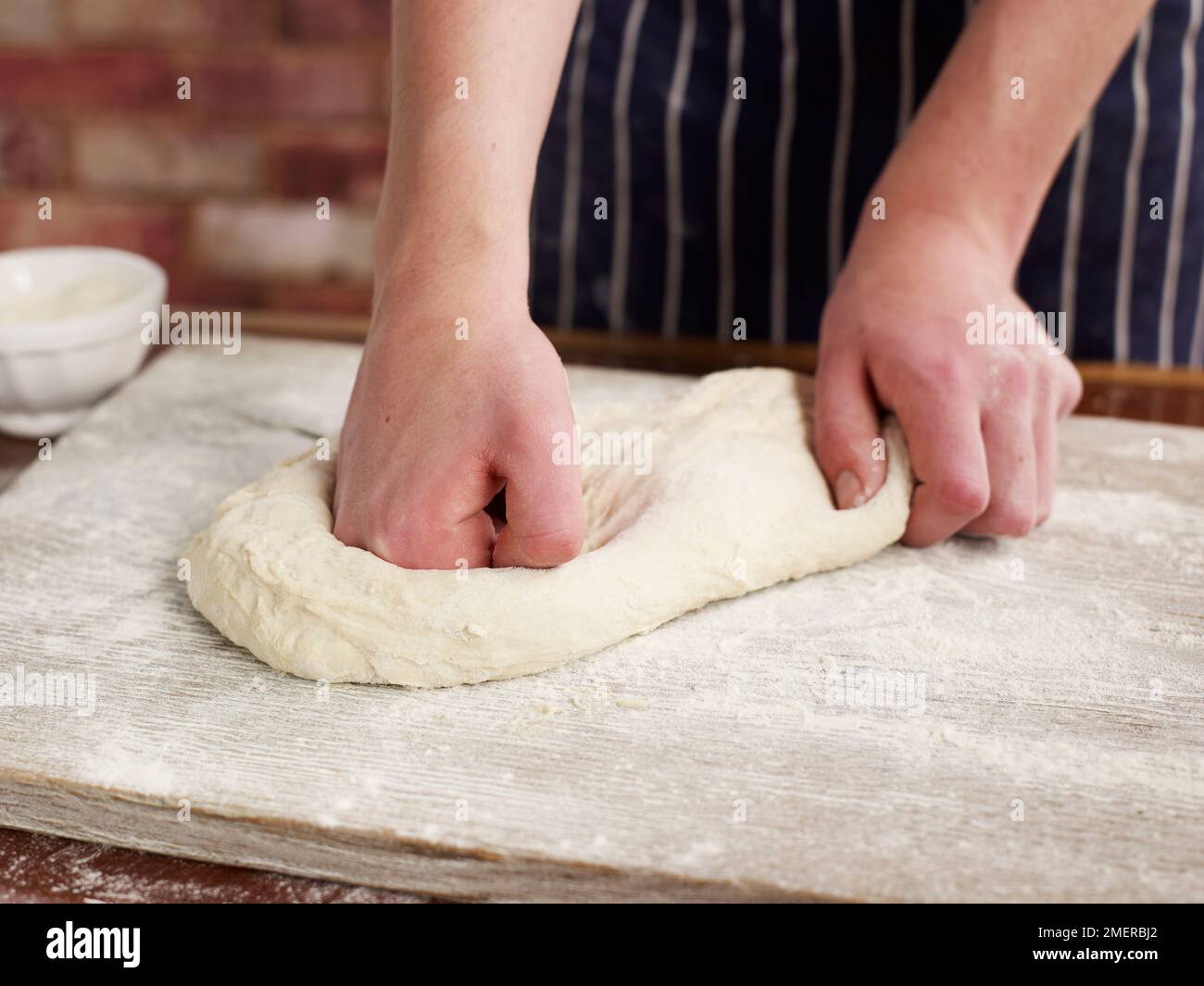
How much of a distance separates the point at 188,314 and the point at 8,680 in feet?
3.42

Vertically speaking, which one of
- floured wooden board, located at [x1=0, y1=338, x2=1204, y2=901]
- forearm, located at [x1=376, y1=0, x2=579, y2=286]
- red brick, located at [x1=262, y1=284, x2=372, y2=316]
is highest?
forearm, located at [x1=376, y1=0, x2=579, y2=286]

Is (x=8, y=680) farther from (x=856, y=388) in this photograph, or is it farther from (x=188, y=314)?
(x=188, y=314)

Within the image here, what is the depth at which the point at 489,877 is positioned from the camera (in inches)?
33.5

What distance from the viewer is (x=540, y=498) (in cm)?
100

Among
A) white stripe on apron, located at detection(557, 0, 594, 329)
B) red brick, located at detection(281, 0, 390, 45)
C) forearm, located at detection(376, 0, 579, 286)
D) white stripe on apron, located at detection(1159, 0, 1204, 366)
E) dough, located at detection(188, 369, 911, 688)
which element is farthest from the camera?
red brick, located at detection(281, 0, 390, 45)

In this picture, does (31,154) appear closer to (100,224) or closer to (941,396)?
(100,224)

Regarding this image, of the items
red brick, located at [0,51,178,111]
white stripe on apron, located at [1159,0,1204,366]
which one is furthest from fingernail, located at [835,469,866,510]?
red brick, located at [0,51,178,111]

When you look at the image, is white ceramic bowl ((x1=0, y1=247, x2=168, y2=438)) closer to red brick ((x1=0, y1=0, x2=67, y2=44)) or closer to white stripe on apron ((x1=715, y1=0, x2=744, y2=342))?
white stripe on apron ((x1=715, y1=0, x2=744, y2=342))

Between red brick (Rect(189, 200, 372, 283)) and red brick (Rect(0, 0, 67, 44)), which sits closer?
red brick (Rect(0, 0, 67, 44))

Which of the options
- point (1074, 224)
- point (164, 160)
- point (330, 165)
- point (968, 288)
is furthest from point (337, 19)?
point (968, 288)

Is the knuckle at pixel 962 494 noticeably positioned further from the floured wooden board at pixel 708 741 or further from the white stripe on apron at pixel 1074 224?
the white stripe on apron at pixel 1074 224

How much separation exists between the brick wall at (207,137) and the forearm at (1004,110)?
141 cm

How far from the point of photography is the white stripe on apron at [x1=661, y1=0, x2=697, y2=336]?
65.3 inches

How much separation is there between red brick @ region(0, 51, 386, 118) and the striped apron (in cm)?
83
